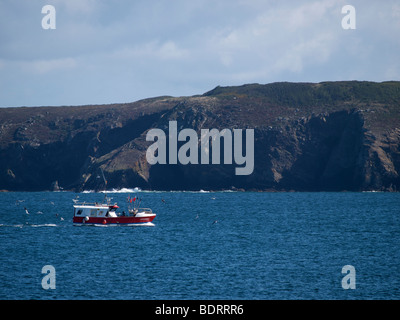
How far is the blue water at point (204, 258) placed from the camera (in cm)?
4956

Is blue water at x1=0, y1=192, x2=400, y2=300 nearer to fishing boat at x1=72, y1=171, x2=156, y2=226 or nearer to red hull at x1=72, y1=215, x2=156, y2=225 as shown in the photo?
red hull at x1=72, y1=215, x2=156, y2=225

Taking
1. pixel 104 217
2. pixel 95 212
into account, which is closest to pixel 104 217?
pixel 104 217

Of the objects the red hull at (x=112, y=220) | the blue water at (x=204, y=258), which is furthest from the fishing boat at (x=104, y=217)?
the blue water at (x=204, y=258)

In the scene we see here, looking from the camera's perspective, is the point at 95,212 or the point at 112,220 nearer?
the point at 112,220

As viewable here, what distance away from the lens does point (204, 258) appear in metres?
65.1

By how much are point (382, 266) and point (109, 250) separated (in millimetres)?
30427

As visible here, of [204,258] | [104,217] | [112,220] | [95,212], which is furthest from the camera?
[95,212]

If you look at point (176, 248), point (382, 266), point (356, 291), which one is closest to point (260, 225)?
point (176, 248)

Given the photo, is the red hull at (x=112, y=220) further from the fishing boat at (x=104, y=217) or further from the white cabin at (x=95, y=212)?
the white cabin at (x=95, y=212)

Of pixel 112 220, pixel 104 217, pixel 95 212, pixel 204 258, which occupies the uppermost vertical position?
pixel 95 212

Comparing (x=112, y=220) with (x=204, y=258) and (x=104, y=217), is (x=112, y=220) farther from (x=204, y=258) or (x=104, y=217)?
(x=204, y=258)

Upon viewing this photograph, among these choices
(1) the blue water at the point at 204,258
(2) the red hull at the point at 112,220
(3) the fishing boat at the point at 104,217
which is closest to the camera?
(1) the blue water at the point at 204,258
